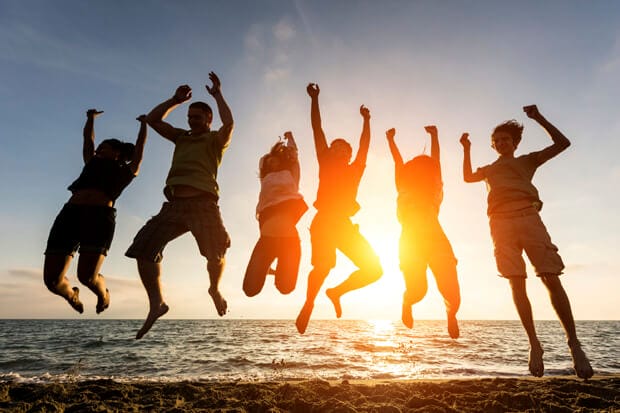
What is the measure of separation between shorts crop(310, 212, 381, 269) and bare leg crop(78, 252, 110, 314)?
2998mm

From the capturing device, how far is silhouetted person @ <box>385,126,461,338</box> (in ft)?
16.5

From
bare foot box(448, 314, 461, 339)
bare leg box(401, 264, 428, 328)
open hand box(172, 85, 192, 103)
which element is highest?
open hand box(172, 85, 192, 103)

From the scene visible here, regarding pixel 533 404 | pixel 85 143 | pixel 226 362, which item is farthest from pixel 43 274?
pixel 226 362

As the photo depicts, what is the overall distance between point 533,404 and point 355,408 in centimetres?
406

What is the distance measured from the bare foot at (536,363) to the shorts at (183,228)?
413cm

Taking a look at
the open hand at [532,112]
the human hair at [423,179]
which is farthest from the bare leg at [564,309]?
the open hand at [532,112]

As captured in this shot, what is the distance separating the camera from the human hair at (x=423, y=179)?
5328 mm

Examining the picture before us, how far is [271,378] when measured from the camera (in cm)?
1581

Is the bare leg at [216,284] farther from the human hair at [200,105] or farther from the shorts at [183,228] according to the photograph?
the human hair at [200,105]

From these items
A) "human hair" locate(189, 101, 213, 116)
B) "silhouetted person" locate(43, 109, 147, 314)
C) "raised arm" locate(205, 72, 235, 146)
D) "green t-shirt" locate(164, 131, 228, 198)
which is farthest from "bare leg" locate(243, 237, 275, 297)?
"silhouetted person" locate(43, 109, 147, 314)

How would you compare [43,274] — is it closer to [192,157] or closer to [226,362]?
[192,157]

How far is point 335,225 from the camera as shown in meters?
5.02

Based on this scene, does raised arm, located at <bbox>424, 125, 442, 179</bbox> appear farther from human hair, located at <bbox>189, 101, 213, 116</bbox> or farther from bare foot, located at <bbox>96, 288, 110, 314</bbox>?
bare foot, located at <bbox>96, 288, 110, 314</bbox>

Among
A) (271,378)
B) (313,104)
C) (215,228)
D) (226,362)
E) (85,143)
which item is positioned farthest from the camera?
(226,362)
